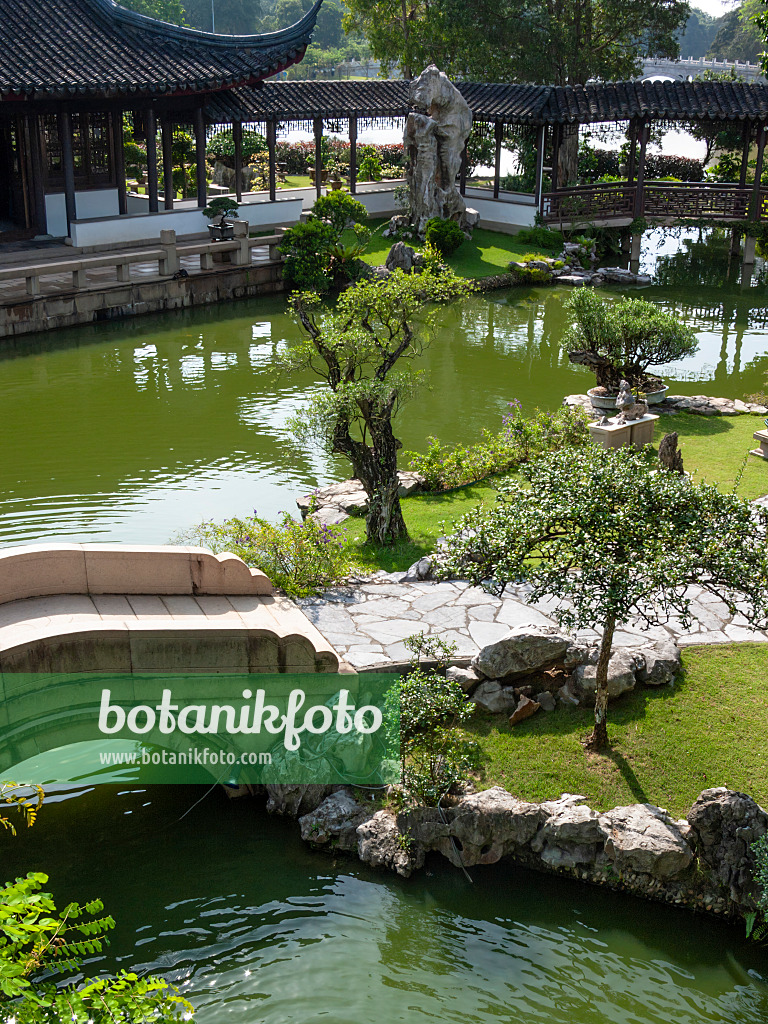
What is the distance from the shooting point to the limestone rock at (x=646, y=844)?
730 centimetres

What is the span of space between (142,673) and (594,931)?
3814 millimetres

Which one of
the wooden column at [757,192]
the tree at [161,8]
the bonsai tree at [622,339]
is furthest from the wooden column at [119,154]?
the tree at [161,8]

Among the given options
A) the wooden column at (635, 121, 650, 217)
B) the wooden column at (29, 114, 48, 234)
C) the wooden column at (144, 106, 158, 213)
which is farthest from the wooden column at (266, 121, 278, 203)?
the wooden column at (635, 121, 650, 217)

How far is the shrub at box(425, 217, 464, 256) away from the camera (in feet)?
86.6

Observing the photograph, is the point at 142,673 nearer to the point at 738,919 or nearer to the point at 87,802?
the point at 87,802

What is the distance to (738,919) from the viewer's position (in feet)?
23.8

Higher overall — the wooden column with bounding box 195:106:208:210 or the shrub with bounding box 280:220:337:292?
the wooden column with bounding box 195:106:208:210

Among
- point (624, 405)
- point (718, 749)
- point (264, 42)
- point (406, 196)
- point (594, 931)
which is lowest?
point (594, 931)

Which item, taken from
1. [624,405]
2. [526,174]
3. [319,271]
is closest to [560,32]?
[526,174]

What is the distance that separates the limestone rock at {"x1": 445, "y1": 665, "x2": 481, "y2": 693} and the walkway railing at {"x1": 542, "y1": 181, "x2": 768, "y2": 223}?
21978mm

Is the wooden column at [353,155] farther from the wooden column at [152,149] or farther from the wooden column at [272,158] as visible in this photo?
the wooden column at [152,149]

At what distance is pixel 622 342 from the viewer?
638 inches

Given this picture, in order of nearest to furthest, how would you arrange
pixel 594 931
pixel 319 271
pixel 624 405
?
pixel 594 931, pixel 624 405, pixel 319 271

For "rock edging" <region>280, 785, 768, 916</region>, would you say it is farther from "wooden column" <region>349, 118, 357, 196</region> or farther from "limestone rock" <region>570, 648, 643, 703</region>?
"wooden column" <region>349, 118, 357, 196</region>
